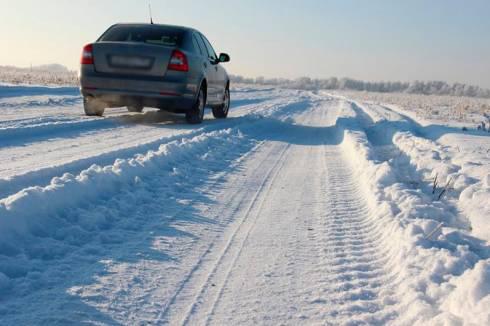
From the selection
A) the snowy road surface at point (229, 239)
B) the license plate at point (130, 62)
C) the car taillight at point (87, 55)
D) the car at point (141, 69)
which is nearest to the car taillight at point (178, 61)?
the car at point (141, 69)

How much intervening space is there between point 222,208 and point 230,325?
1.99 meters

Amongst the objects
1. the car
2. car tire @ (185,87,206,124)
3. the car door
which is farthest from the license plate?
the car door

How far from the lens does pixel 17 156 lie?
209 inches

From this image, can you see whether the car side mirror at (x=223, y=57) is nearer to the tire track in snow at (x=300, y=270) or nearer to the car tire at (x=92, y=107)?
the car tire at (x=92, y=107)

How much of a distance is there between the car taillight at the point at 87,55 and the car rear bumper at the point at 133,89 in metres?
0.10

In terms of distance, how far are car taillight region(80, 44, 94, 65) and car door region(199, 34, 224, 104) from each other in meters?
2.53

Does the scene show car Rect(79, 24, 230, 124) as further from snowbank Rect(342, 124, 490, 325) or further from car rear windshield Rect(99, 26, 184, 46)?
snowbank Rect(342, 124, 490, 325)

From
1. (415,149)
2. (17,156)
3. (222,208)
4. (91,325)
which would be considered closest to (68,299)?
(91,325)

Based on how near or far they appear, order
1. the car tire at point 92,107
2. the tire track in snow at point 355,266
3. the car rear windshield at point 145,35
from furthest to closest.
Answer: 1. the car tire at point 92,107
2. the car rear windshield at point 145,35
3. the tire track in snow at point 355,266

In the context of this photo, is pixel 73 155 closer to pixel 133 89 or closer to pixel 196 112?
pixel 133 89

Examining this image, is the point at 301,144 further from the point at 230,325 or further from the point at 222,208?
the point at 230,325

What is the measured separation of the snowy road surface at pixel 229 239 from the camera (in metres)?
2.33

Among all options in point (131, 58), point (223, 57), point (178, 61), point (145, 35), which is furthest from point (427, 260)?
point (223, 57)

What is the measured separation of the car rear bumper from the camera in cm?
862
